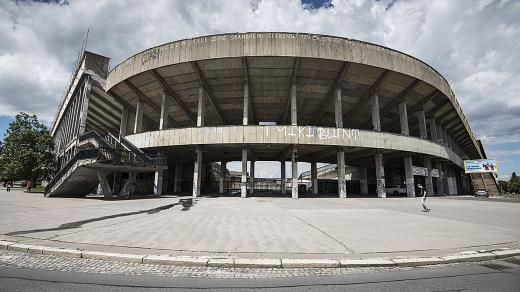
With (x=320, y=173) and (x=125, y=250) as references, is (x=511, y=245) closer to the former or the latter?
(x=125, y=250)

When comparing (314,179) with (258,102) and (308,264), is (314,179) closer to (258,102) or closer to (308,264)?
(258,102)

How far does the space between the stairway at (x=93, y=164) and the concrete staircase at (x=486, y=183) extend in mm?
57568

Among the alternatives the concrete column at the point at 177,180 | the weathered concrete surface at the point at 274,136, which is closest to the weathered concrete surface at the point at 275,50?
the weathered concrete surface at the point at 274,136

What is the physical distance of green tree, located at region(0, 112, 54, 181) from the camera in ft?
116

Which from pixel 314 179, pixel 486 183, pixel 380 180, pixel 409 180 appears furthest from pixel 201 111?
pixel 486 183

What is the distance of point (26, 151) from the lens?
3625 cm

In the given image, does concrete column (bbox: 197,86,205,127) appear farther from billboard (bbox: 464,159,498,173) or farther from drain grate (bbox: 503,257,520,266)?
billboard (bbox: 464,159,498,173)

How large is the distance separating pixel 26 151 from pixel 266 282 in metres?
46.4

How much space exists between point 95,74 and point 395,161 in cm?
5397

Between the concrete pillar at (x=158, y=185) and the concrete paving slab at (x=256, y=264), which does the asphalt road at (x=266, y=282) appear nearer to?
A: the concrete paving slab at (x=256, y=264)

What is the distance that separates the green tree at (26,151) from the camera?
1390 inches

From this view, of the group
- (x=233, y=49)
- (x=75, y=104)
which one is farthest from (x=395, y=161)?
(x=75, y=104)

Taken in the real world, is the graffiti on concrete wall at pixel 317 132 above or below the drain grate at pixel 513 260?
above

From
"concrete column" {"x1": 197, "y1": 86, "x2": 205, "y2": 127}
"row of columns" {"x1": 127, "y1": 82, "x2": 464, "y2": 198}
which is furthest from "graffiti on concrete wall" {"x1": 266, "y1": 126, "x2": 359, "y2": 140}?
"concrete column" {"x1": 197, "y1": 86, "x2": 205, "y2": 127}
